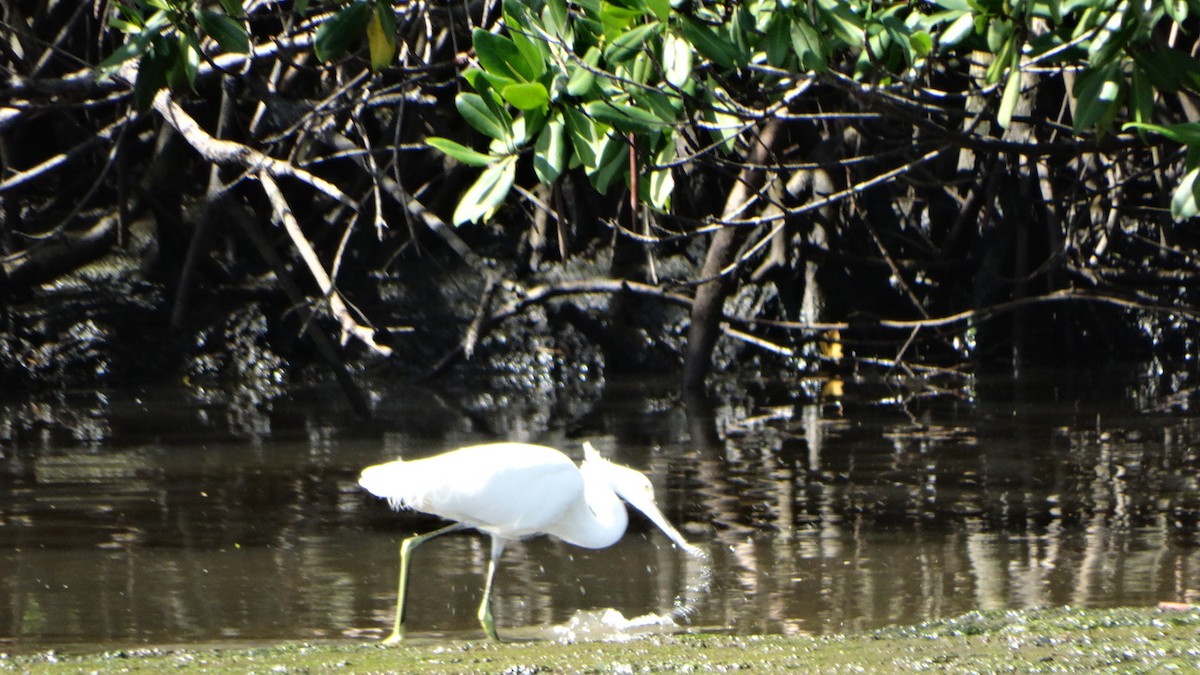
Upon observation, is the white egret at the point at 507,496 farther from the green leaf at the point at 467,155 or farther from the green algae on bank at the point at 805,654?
the green leaf at the point at 467,155

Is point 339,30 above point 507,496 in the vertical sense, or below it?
above

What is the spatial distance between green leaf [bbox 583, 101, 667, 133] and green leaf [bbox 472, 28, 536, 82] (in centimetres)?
12

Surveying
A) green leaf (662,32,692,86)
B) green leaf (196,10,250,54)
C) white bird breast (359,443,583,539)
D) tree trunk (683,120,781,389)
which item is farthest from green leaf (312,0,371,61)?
tree trunk (683,120,781,389)

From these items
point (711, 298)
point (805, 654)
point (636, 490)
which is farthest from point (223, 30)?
point (711, 298)

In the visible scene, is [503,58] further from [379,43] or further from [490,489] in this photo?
[490,489]

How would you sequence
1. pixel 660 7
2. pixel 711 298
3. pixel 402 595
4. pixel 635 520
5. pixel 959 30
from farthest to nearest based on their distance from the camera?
pixel 711 298
pixel 635 520
pixel 402 595
pixel 959 30
pixel 660 7

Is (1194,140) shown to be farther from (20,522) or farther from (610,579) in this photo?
(20,522)

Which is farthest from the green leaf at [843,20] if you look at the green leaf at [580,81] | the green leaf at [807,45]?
the green leaf at [580,81]

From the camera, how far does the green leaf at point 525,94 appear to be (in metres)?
2.62

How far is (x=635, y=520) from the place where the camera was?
4566 millimetres

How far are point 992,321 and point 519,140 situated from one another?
5377 millimetres

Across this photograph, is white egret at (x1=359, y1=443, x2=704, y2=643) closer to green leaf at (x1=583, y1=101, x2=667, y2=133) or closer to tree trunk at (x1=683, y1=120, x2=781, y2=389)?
green leaf at (x1=583, y1=101, x2=667, y2=133)

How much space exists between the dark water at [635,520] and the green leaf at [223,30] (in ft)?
4.08

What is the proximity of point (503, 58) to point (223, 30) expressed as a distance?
85 centimetres
